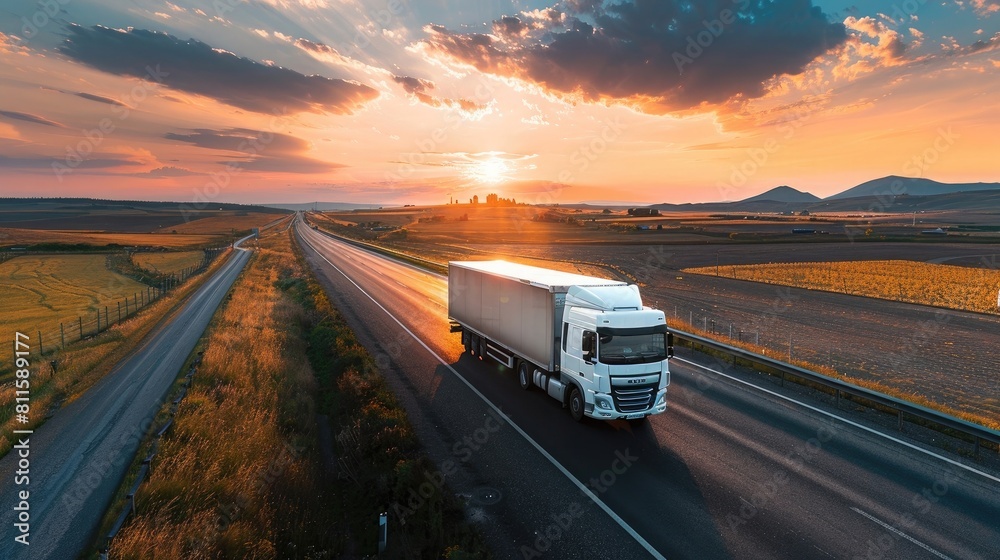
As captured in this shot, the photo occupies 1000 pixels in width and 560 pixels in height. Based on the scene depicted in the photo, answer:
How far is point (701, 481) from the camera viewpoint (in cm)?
1067

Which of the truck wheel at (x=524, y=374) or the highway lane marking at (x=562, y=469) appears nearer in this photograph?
the highway lane marking at (x=562, y=469)

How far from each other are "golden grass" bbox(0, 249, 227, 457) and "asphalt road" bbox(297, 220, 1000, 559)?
34.2 ft

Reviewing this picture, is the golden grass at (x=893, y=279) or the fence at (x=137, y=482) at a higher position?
the fence at (x=137, y=482)

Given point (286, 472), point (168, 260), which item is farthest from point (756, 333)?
point (168, 260)

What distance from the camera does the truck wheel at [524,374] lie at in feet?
53.4

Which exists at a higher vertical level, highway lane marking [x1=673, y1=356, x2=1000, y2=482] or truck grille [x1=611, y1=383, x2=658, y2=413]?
truck grille [x1=611, y1=383, x2=658, y2=413]

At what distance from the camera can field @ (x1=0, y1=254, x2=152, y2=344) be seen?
1212 inches

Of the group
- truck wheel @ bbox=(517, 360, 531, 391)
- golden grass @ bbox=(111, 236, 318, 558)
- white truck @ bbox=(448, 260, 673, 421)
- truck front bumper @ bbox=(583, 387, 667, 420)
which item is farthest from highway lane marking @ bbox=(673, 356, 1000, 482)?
golden grass @ bbox=(111, 236, 318, 558)

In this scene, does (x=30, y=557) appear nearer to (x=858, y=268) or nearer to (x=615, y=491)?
(x=615, y=491)

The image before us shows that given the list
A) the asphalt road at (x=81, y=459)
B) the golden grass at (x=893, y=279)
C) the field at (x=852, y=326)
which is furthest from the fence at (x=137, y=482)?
the golden grass at (x=893, y=279)

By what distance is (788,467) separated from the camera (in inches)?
442

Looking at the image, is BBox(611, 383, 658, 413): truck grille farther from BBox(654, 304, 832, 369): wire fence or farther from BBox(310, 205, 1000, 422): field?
BBox(310, 205, 1000, 422): field

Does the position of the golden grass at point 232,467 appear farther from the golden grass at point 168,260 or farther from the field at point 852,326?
the golden grass at point 168,260

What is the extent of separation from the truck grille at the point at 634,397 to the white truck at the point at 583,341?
27 mm
